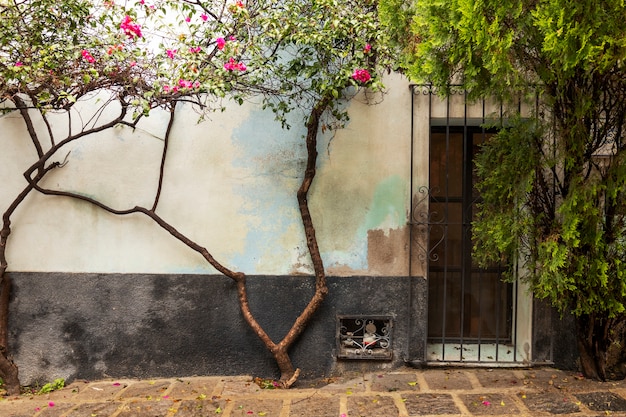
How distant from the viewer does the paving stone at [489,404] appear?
359 centimetres

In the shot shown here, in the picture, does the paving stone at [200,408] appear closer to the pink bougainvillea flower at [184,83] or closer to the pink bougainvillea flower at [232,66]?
the pink bougainvillea flower at [184,83]

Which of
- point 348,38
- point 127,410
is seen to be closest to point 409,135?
point 348,38

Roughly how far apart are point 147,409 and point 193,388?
Result: 489mm

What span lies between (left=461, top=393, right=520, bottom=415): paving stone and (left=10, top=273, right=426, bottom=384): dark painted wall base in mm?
701

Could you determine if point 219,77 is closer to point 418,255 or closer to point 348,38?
point 348,38

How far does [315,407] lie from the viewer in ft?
12.3

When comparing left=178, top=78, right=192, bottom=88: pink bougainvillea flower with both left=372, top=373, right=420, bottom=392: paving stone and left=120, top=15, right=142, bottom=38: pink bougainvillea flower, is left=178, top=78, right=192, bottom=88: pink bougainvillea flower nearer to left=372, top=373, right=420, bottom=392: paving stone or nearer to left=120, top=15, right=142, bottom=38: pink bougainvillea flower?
left=120, top=15, right=142, bottom=38: pink bougainvillea flower

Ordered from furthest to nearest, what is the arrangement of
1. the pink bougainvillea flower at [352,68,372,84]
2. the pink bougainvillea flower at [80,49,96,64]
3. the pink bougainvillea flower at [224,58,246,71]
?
the pink bougainvillea flower at [352,68,372,84] < the pink bougainvillea flower at [224,58,246,71] < the pink bougainvillea flower at [80,49,96,64]

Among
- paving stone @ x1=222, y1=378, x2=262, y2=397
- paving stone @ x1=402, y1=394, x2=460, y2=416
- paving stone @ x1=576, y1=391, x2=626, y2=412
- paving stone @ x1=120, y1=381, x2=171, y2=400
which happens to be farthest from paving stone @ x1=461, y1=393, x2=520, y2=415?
paving stone @ x1=120, y1=381, x2=171, y2=400

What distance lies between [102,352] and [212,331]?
998mm

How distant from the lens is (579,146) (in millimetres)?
3537

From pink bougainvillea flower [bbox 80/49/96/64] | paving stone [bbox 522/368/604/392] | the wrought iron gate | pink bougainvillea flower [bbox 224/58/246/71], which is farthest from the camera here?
the wrought iron gate

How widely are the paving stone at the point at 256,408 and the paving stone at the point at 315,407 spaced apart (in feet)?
0.38

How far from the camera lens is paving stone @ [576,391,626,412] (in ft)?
11.7
